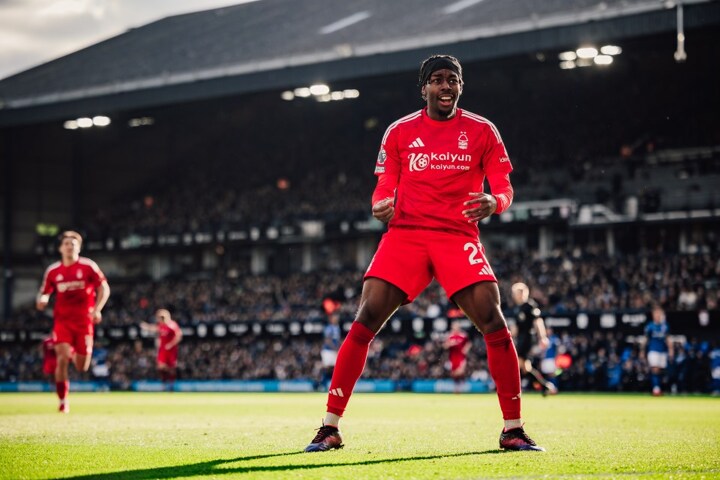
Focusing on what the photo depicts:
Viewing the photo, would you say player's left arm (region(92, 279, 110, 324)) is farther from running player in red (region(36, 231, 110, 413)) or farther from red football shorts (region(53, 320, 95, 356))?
red football shorts (region(53, 320, 95, 356))

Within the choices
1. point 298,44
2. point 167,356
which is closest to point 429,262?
point 167,356

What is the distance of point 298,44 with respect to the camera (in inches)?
1554

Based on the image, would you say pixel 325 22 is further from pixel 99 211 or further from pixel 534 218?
pixel 99 211

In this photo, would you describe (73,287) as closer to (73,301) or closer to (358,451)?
(73,301)

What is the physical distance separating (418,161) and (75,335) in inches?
353

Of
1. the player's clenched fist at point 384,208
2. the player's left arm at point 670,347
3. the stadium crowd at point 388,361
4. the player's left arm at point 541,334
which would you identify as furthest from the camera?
the stadium crowd at point 388,361


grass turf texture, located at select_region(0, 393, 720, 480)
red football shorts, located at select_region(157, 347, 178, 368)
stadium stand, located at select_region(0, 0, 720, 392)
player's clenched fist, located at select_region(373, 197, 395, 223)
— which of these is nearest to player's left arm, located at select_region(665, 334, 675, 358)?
stadium stand, located at select_region(0, 0, 720, 392)

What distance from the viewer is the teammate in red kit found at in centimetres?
733

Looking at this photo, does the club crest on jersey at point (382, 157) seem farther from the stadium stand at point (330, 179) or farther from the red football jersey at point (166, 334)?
the red football jersey at point (166, 334)

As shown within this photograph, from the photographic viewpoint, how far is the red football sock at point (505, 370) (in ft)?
24.2

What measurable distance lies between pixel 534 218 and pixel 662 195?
4.57m

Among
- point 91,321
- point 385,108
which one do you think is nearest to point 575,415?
point 91,321

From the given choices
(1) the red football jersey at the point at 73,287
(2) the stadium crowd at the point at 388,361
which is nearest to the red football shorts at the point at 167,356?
(2) the stadium crowd at the point at 388,361

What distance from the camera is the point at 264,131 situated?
172ft
